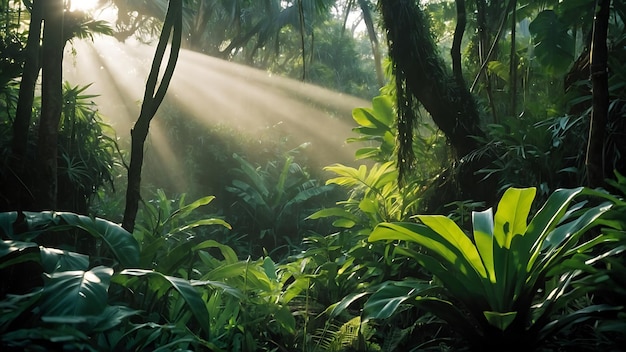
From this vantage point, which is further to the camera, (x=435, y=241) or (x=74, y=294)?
(x=435, y=241)

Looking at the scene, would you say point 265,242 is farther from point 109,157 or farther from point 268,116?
point 268,116

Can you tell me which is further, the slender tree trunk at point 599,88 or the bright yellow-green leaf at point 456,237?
the slender tree trunk at point 599,88

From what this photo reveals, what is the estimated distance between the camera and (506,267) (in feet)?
8.19

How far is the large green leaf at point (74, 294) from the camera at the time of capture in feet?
6.56

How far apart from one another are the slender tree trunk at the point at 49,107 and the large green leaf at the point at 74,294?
1334 mm

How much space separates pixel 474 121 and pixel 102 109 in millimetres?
11193

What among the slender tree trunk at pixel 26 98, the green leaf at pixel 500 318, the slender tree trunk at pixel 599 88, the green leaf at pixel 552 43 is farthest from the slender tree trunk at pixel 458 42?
the slender tree trunk at pixel 26 98

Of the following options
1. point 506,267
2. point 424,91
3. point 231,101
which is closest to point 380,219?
point 424,91

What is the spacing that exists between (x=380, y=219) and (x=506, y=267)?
→ 2039mm

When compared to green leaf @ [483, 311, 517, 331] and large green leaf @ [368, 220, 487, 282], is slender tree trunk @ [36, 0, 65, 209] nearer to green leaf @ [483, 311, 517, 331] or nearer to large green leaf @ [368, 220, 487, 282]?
large green leaf @ [368, 220, 487, 282]

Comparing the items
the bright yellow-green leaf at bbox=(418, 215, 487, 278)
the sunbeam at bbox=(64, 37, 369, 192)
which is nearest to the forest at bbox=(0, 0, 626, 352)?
the bright yellow-green leaf at bbox=(418, 215, 487, 278)

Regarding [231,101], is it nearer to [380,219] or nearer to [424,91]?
[424,91]

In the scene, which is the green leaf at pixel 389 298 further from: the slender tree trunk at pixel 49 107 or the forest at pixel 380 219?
the slender tree trunk at pixel 49 107

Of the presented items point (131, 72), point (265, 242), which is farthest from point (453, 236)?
point (131, 72)
